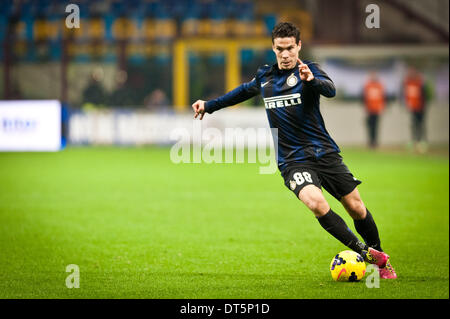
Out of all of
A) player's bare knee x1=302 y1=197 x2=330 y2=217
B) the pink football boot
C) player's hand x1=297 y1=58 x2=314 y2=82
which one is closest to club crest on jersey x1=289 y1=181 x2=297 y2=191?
player's bare knee x1=302 y1=197 x2=330 y2=217

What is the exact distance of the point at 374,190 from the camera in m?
13.1

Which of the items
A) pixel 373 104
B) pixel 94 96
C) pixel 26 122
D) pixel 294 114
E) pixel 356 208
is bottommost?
pixel 356 208

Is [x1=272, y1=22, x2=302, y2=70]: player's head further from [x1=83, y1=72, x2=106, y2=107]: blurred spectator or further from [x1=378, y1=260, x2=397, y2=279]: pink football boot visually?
[x1=83, y1=72, x2=106, y2=107]: blurred spectator

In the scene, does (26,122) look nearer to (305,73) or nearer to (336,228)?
(336,228)

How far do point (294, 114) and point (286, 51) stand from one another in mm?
535

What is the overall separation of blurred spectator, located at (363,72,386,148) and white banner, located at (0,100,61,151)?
8.67 meters

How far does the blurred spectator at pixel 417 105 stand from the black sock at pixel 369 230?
49.9 feet

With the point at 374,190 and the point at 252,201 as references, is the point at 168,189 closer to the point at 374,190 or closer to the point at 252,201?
the point at 252,201

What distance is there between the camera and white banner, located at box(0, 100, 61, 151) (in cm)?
2056

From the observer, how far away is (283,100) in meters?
6.43

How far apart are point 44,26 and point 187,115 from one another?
23.4ft

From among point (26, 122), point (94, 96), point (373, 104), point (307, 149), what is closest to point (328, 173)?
point (307, 149)
